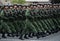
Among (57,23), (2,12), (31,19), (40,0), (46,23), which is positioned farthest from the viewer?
(40,0)

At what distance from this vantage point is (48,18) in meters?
11.2

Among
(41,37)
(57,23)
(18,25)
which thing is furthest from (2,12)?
(57,23)

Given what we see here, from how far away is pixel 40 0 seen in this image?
2373 centimetres

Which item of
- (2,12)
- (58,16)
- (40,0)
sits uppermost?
(2,12)

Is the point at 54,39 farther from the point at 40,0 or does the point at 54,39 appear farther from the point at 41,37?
the point at 40,0

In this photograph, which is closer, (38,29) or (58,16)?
(38,29)

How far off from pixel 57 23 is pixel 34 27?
2338mm

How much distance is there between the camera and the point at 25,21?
384 inches

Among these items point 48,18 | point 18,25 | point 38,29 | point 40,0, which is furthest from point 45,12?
point 40,0

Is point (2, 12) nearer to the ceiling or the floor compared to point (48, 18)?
nearer to the ceiling

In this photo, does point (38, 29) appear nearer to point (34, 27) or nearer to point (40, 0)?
point (34, 27)

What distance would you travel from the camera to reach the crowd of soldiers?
9430 mm

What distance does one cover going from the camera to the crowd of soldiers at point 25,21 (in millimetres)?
9430

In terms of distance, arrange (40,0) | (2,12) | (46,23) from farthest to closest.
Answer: (40,0) < (46,23) < (2,12)
